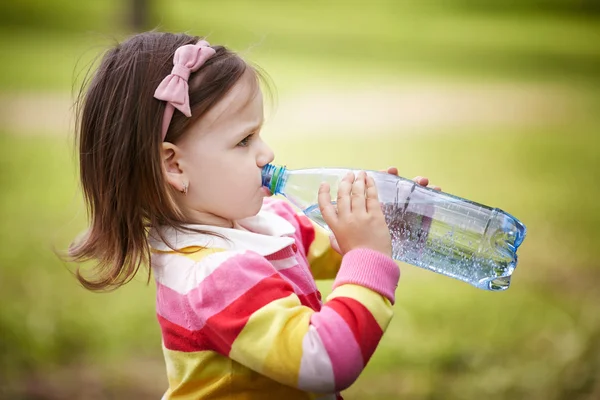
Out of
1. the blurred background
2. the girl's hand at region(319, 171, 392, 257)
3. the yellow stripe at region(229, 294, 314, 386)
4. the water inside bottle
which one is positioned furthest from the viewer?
the blurred background

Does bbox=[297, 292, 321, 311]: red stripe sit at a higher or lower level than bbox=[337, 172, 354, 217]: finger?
lower

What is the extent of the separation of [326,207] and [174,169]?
23cm

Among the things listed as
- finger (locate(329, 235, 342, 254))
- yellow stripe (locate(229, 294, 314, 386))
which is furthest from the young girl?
finger (locate(329, 235, 342, 254))

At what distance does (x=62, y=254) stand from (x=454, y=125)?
9.80 feet

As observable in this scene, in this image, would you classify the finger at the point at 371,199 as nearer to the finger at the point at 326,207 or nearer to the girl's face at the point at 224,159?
the finger at the point at 326,207

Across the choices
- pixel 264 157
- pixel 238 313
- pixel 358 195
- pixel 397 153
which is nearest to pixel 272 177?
pixel 264 157

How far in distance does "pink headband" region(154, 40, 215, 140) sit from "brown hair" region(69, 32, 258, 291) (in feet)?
0.04

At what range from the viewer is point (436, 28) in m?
5.52

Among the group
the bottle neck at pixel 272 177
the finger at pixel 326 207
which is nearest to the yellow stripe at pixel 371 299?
the finger at pixel 326 207

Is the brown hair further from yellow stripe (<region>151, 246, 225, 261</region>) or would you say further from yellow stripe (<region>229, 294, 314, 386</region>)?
yellow stripe (<region>229, 294, 314, 386</region>)

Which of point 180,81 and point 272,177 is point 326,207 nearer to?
point 272,177

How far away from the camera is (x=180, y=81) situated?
3.74 feet

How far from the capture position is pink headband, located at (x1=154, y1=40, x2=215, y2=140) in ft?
3.72

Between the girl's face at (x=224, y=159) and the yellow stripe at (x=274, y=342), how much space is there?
0.66 feet
